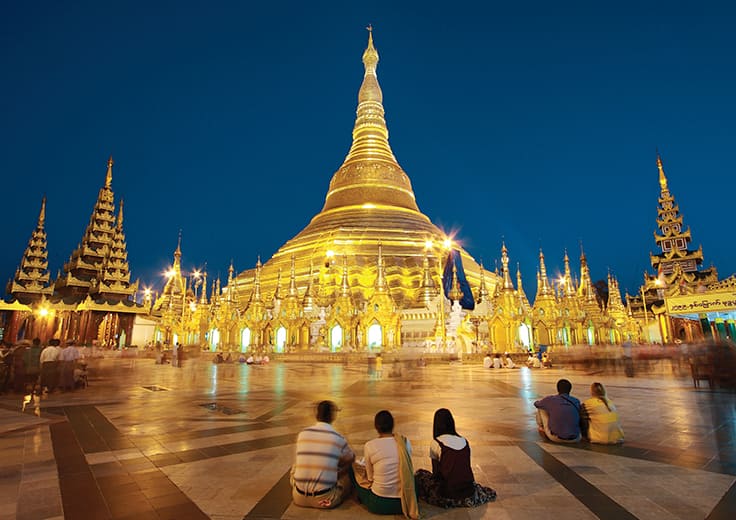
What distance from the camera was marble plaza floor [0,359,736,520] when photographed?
364cm

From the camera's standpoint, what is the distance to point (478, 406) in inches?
350

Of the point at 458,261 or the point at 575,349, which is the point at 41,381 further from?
the point at 458,261

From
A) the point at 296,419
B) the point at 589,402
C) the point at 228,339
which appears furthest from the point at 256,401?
the point at 228,339

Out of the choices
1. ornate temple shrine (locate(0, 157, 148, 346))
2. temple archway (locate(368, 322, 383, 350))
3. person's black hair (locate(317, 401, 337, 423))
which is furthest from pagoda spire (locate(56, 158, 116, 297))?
person's black hair (locate(317, 401, 337, 423))

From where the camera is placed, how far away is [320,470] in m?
3.67

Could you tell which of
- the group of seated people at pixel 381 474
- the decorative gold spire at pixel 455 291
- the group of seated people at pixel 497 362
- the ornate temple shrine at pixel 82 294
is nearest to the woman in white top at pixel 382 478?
the group of seated people at pixel 381 474

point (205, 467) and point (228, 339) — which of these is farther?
point (228, 339)

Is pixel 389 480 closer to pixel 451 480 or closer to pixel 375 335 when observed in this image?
pixel 451 480

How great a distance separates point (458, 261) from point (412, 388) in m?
23.5

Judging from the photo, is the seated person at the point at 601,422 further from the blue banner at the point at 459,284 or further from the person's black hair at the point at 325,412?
the blue banner at the point at 459,284

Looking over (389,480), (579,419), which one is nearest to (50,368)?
(389,480)

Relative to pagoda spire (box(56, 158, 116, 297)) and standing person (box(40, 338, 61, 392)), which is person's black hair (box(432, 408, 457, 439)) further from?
pagoda spire (box(56, 158, 116, 297))

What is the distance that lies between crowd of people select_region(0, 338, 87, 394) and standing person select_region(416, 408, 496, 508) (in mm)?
11451

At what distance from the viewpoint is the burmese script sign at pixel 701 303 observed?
2370 centimetres
